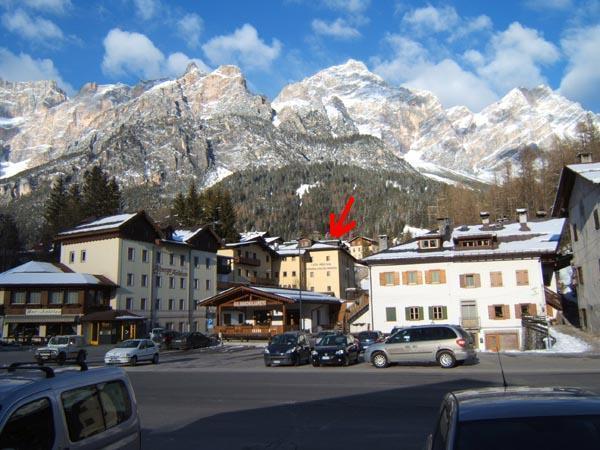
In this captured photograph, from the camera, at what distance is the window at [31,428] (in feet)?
14.4

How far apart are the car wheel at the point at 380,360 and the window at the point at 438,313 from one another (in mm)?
25403

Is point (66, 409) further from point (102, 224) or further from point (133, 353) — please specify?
point (102, 224)

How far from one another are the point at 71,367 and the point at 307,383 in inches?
535

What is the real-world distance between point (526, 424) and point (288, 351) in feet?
81.8

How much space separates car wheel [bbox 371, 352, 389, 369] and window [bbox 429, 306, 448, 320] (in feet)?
83.3

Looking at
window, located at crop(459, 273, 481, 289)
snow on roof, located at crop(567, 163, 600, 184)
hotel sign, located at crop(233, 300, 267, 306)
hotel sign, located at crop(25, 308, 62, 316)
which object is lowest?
hotel sign, located at crop(25, 308, 62, 316)

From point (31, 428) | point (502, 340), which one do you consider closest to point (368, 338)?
point (502, 340)

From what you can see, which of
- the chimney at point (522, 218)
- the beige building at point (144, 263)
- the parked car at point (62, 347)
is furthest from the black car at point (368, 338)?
the beige building at point (144, 263)

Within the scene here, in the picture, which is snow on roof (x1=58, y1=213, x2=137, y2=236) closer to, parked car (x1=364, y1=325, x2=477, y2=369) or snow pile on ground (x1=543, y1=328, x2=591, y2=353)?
parked car (x1=364, y1=325, x2=477, y2=369)

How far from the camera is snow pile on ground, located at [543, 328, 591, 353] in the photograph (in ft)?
104

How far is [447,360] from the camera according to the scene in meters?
23.4

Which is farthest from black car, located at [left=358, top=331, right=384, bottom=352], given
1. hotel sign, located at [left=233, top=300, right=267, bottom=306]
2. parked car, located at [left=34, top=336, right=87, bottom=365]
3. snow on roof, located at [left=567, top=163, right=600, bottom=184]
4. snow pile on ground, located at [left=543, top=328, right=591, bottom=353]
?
parked car, located at [left=34, top=336, right=87, bottom=365]

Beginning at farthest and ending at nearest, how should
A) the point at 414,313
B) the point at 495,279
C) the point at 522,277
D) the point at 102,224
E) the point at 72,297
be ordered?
the point at 102,224 < the point at 72,297 < the point at 414,313 < the point at 495,279 < the point at 522,277

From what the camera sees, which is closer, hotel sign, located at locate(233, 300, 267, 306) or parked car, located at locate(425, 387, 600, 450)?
parked car, located at locate(425, 387, 600, 450)
